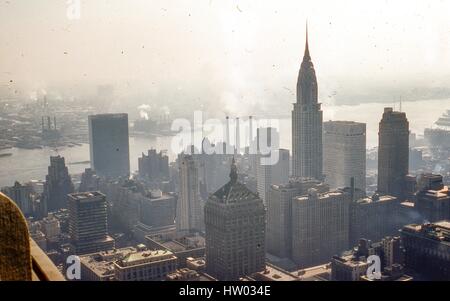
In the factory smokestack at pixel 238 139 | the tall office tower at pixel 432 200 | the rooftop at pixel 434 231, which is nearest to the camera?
the rooftop at pixel 434 231

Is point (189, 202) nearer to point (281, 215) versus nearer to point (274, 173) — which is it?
point (281, 215)

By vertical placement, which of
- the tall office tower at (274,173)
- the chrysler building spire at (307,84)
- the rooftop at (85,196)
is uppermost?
the chrysler building spire at (307,84)

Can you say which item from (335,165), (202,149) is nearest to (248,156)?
(202,149)

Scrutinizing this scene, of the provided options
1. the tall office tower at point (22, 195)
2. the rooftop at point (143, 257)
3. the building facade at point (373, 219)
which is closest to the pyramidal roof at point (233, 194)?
the rooftop at point (143, 257)

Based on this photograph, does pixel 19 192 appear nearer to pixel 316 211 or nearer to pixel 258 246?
pixel 258 246

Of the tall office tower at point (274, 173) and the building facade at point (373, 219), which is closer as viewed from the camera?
the building facade at point (373, 219)

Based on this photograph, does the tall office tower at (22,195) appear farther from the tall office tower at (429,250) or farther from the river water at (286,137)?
the tall office tower at (429,250)
